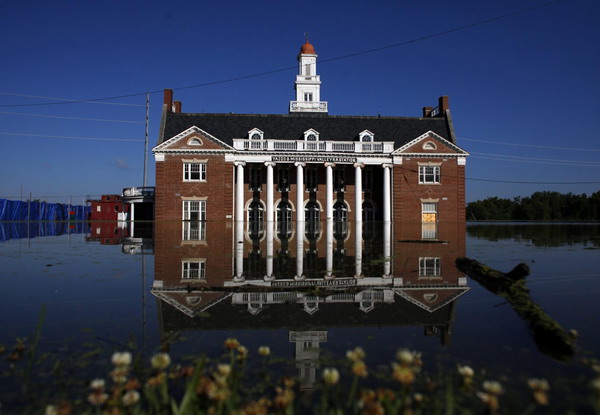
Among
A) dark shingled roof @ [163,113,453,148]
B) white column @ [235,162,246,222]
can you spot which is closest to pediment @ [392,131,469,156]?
dark shingled roof @ [163,113,453,148]

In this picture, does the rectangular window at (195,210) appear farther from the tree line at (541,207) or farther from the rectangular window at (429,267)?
the tree line at (541,207)

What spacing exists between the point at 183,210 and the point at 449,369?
1246 inches

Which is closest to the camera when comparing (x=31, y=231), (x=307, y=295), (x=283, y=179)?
(x=307, y=295)

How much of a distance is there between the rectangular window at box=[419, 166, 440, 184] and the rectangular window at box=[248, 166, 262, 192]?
48.6 ft

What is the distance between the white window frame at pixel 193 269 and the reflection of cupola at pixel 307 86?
41.4 m

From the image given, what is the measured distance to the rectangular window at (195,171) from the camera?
3238 centimetres

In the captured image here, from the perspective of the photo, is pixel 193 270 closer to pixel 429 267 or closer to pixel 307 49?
pixel 429 267

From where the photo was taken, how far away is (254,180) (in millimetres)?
36000

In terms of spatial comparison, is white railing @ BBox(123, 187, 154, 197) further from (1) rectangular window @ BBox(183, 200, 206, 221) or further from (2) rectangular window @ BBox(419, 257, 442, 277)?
(2) rectangular window @ BBox(419, 257, 442, 277)

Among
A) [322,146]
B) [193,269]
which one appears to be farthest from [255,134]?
[193,269]

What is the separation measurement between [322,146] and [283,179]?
4955 mm

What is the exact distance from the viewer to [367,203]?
37.2 meters

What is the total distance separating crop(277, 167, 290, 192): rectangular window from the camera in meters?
36.2

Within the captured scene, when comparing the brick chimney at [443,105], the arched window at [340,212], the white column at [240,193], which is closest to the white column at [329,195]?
the arched window at [340,212]
